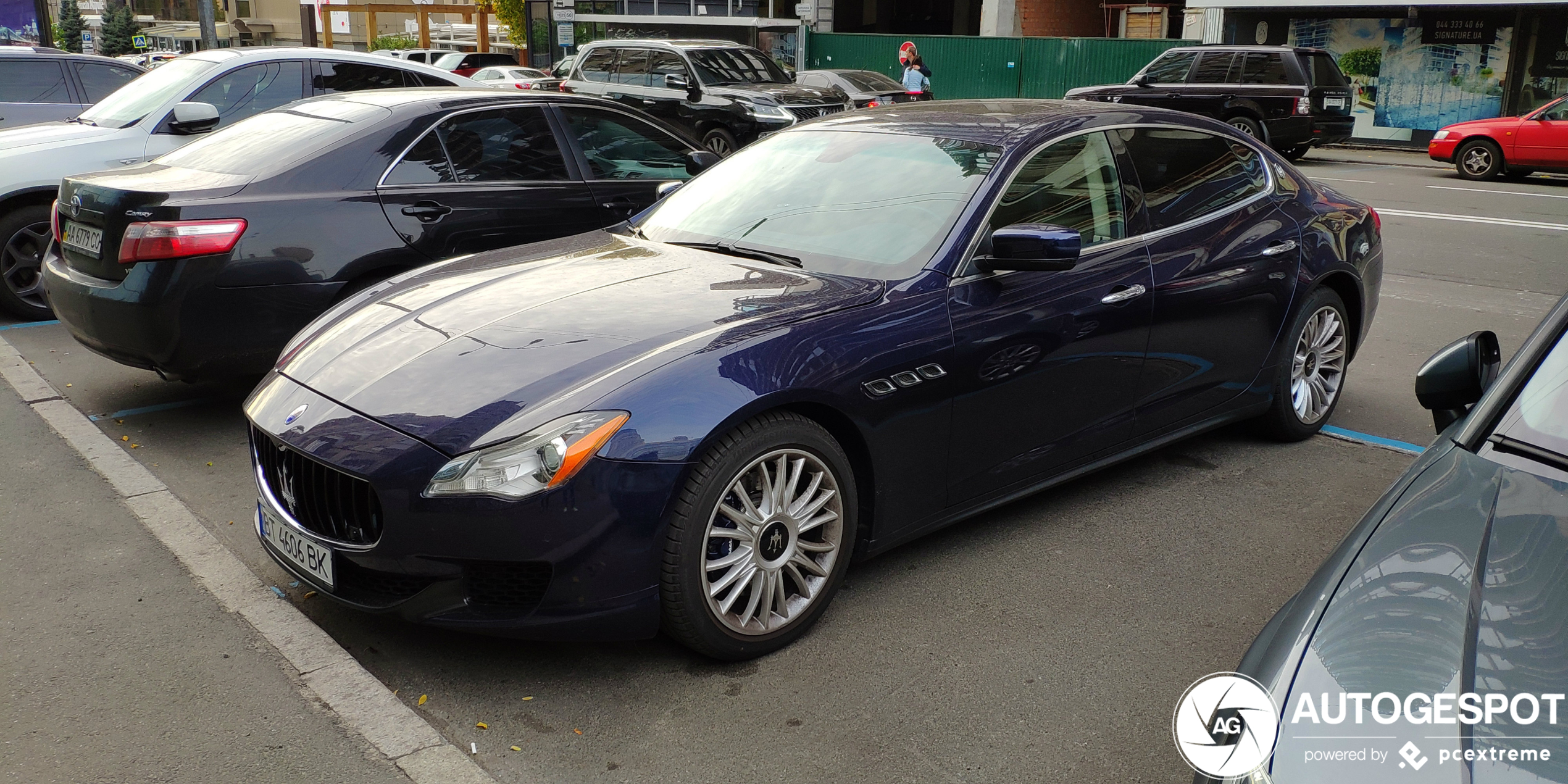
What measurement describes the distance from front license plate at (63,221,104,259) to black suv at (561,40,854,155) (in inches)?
411

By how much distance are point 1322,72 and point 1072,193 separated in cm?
1823

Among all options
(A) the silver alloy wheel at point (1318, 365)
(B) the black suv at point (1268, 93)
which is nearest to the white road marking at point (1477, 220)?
(B) the black suv at point (1268, 93)

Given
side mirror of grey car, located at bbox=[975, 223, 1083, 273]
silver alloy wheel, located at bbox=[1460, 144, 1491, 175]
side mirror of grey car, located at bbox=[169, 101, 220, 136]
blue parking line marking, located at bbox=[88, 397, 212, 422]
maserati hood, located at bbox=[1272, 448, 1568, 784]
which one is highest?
side mirror of grey car, located at bbox=[169, 101, 220, 136]

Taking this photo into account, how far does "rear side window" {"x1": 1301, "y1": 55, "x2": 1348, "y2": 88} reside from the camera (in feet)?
64.3

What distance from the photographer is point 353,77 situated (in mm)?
8586

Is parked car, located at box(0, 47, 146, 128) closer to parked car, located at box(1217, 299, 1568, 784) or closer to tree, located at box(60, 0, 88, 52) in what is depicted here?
parked car, located at box(1217, 299, 1568, 784)

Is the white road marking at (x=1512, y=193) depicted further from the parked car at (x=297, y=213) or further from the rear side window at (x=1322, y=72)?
the parked car at (x=297, y=213)

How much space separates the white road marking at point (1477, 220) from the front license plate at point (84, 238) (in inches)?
505

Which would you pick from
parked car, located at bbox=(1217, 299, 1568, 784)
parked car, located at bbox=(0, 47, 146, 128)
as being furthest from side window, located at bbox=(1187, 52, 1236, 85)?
parked car, located at bbox=(1217, 299, 1568, 784)

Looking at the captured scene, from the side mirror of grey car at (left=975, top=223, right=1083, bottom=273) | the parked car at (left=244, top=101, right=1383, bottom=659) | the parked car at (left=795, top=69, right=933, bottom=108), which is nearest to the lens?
the parked car at (left=244, top=101, right=1383, bottom=659)

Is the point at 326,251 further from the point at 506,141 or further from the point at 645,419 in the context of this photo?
the point at 645,419

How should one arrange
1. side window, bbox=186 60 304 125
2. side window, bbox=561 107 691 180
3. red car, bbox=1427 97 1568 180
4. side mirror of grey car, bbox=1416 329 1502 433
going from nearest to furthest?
1. side mirror of grey car, bbox=1416 329 1502 433
2. side window, bbox=561 107 691 180
3. side window, bbox=186 60 304 125
4. red car, bbox=1427 97 1568 180

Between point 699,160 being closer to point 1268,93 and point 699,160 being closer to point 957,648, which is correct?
point 957,648

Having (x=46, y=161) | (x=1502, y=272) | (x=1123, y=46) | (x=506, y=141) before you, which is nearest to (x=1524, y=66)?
(x=1123, y=46)
